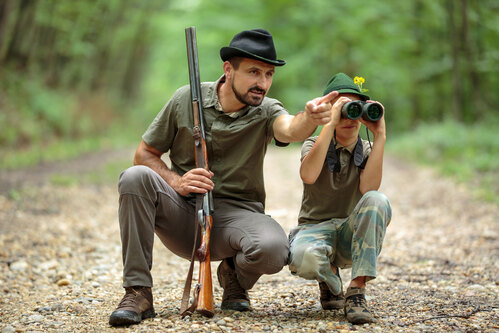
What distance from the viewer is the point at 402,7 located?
2162 centimetres

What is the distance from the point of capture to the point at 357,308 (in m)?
2.98

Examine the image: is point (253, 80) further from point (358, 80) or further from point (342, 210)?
point (342, 210)

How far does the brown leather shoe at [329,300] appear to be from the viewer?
333 cm

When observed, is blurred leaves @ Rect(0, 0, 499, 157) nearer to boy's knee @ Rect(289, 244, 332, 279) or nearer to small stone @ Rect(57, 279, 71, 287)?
small stone @ Rect(57, 279, 71, 287)

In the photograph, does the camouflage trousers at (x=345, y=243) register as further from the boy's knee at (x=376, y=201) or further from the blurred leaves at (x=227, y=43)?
the blurred leaves at (x=227, y=43)

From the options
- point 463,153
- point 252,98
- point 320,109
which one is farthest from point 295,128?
point 463,153

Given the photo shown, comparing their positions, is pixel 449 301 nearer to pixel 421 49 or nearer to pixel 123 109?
pixel 421 49

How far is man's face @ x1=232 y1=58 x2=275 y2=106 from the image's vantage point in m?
3.31

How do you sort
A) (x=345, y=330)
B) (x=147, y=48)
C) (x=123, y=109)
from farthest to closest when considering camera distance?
(x=147, y=48) < (x=123, y=109) < (x=345, y=330)

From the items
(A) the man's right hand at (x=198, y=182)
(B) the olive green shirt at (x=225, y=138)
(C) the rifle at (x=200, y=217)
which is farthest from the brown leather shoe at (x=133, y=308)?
(B) the olive green shirt at (x=225, y=138)

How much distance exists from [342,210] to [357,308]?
692mm

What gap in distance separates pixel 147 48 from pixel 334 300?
93.6ft

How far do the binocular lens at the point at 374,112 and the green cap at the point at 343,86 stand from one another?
0.74ft

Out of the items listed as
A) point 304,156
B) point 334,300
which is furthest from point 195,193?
point 334,300
